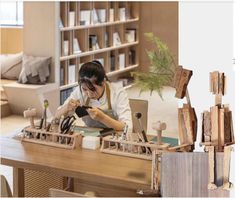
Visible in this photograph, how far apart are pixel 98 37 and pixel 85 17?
0.77 m

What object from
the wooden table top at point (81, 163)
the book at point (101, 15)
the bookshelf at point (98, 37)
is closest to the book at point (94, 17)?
the bookshelf at point (98, 37)

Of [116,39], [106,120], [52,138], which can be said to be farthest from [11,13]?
[52,138]

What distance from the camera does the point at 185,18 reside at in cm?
287

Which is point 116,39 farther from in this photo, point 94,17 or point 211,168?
point 211,168

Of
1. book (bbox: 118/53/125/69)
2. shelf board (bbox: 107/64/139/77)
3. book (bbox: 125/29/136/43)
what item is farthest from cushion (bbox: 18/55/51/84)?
book (bbox: 125/29/136/43)

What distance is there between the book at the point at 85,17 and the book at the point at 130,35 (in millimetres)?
1899

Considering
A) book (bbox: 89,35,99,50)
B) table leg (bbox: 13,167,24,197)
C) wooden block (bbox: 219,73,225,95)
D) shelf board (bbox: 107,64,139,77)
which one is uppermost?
book (bbox: 89,35,99,50)

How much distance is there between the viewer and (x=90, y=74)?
10.4 ft

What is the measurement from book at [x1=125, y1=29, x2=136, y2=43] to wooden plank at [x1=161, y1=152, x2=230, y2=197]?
7.57 m

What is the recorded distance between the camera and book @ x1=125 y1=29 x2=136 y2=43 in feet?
30.4

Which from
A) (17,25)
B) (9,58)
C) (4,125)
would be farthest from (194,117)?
(17,25)

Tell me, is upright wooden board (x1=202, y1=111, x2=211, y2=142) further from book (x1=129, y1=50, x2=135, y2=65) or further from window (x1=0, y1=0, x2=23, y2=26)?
book (x1=129, y1=50, x2=135, y2=65)

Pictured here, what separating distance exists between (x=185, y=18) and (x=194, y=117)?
1.11 m

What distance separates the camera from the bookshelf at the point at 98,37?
6961mm
